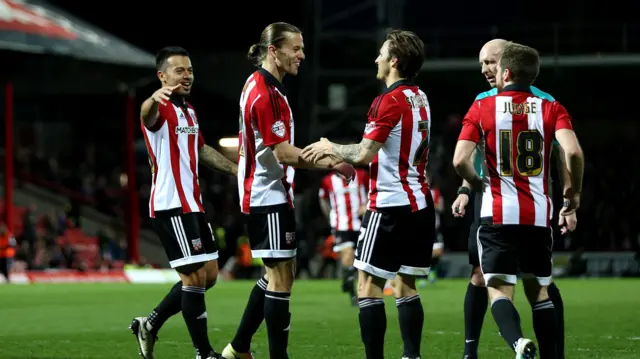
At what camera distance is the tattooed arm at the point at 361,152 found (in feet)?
21.6

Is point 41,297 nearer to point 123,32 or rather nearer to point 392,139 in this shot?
point 392,139

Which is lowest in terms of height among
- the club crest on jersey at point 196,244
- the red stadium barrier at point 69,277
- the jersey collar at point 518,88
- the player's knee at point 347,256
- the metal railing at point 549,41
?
the red stadium barrier at point 69,277

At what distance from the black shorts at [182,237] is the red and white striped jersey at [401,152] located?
147 cm

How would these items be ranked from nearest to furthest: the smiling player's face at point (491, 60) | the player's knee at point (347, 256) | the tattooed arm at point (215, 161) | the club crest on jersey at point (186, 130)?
the smiling player's face at point (491, 60) → the club crest on jersey at point (186, 130) → the tattooed arm at point (215, 161) → the player's knee at point (347, 256)

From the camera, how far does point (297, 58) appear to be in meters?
7.05

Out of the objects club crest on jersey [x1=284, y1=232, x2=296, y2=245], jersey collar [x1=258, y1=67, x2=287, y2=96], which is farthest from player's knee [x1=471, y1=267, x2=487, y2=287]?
jersey collar [x1=258, y1=67, x2=287, y2=96]

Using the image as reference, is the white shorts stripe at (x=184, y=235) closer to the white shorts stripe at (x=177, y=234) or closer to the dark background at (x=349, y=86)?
the white shorts stripe at (x=177, y=234)

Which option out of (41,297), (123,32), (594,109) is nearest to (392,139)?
(41,297)

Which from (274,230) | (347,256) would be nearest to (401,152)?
(274,230)

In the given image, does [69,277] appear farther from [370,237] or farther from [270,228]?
[370,237]

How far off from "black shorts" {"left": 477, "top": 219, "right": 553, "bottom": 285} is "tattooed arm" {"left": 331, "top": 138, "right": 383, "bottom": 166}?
0.74m

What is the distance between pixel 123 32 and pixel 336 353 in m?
27.5

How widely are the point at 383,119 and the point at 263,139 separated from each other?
716 millimetres

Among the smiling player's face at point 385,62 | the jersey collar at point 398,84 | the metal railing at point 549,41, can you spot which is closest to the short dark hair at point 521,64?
the jersey collar at point 398,84
